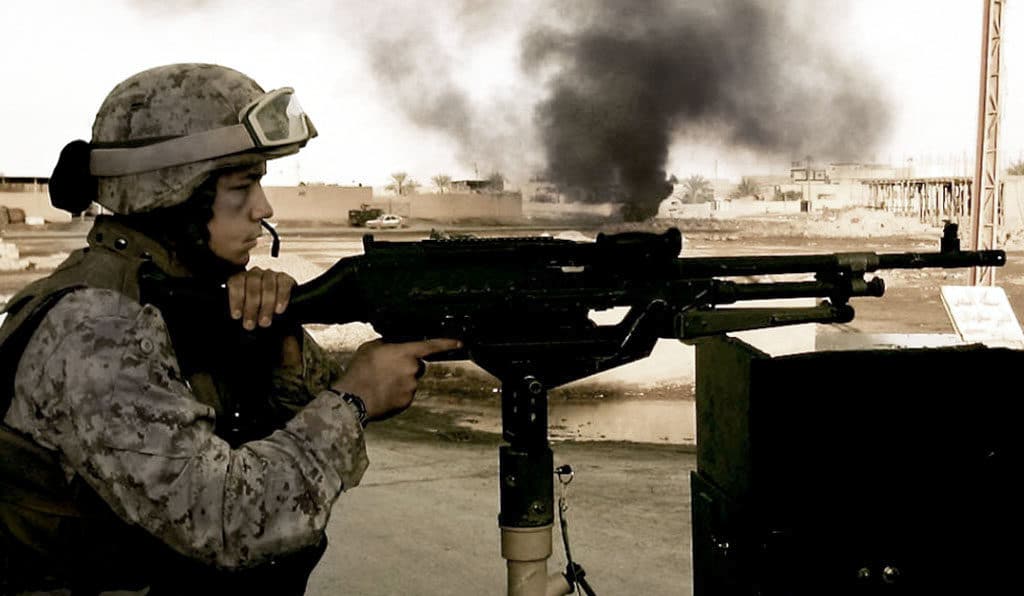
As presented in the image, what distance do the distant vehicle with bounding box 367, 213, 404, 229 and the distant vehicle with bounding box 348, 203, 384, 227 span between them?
0.03 metres

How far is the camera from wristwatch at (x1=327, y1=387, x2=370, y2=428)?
5.50 ft

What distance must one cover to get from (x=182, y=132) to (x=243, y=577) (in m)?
0.79

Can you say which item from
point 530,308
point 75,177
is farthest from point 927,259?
point 75,177

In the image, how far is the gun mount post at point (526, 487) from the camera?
6.12ft

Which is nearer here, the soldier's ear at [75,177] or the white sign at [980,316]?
the soldier's ear at [75,177]

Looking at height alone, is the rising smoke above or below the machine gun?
above

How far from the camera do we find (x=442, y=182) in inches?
301

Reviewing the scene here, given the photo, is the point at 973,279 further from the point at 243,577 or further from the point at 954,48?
the point at 243,577

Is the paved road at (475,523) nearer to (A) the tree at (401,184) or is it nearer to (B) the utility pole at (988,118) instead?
(A) the tree at (401,184)

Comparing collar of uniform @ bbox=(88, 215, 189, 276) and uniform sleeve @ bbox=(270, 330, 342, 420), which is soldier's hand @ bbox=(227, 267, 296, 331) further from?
uniform sleeve @ bbox=(270, 330, 342, 420)

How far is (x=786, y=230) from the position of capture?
28.1 ft

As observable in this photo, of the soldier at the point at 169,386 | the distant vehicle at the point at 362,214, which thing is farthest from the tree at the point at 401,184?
the soldier at the point at 169,386

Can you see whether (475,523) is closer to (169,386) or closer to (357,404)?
(357,404)

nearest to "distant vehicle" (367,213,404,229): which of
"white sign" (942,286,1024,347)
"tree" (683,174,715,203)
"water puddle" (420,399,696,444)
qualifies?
"water puddle" (420,399,696,444)
